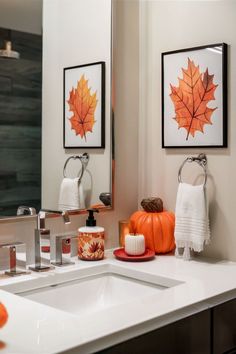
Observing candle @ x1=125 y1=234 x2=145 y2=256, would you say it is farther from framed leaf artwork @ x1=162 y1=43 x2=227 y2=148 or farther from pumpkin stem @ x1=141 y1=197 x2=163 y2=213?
Result: framed leaf artwork @ x1=162 y1=43 x2=227 y2=148

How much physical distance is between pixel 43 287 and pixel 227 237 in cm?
67

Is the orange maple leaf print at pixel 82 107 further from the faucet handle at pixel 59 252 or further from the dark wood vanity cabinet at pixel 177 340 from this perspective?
the dark wood vanity cabinet at pixel 177 340

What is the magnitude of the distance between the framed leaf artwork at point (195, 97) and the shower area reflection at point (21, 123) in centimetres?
50

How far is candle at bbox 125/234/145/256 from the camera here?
5.75ft

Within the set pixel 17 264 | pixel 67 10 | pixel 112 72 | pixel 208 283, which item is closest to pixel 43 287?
pixel 17 264

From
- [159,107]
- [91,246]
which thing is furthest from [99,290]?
[159,107]

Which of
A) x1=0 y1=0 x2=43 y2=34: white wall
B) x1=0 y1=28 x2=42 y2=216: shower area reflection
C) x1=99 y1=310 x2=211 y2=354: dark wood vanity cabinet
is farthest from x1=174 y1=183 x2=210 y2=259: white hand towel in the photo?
x1=0 y1=0 x2=43 y2=34: white wall

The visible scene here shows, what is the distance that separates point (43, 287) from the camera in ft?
4.99

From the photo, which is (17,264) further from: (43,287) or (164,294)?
(164,294)

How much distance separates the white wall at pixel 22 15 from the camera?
5.28ft

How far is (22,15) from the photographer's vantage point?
65.2 inches

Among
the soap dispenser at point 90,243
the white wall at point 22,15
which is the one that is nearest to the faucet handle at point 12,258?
the soap dispenser at point 90,243

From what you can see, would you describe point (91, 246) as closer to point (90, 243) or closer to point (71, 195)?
point (90, 243)

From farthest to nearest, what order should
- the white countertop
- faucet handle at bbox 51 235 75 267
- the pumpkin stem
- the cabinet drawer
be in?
the pumpkin stem
faucet handle at bbox 51 235 75 267
the cabinet drawer
the white countertop
